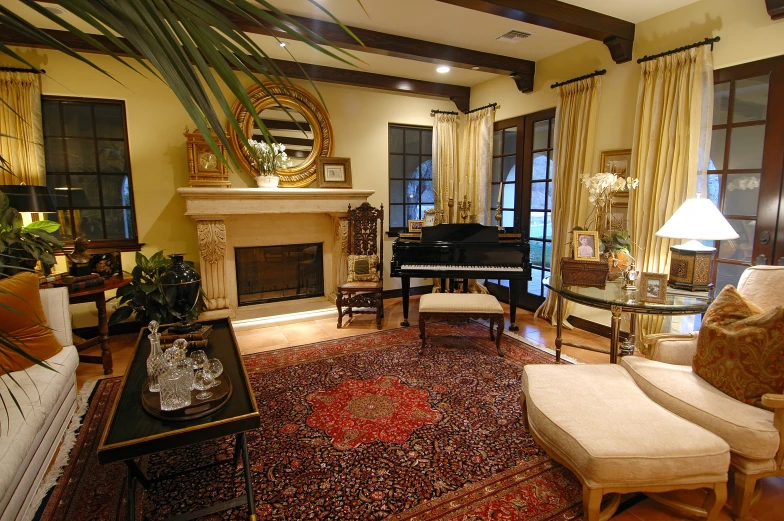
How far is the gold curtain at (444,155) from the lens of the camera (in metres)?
5.72

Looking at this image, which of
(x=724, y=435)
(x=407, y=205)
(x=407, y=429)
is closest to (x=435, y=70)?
(x=407, y=205)

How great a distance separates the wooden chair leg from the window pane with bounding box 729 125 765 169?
7.52 feet

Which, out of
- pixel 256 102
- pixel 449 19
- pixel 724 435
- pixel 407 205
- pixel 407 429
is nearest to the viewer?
pixel 724 435

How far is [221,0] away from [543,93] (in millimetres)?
4862

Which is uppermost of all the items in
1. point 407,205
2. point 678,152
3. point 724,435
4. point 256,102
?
point 256,102

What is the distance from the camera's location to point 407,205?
5.90 metres

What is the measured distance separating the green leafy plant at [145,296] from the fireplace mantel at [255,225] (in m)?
0.55

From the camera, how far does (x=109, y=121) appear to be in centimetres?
424

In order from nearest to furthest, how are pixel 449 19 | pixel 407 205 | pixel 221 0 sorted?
pixel 221 0
pixel 449 19
pixel 407 205

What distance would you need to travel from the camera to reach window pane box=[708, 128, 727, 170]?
3.28 m

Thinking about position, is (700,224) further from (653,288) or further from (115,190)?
(115,190)

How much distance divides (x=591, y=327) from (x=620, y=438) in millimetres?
2712

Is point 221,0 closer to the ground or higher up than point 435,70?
closer to the ground

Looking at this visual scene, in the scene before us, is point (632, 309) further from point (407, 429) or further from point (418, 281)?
point (418, 281)
